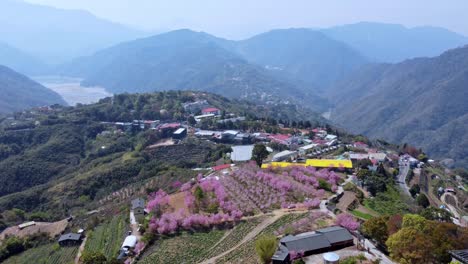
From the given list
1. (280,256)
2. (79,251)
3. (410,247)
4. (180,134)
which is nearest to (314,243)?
(280,256)

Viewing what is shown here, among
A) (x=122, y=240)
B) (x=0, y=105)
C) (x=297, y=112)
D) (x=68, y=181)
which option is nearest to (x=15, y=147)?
(x=68, y=181)

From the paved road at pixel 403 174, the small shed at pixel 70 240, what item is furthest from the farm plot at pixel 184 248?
the paved road at pixel 403 174

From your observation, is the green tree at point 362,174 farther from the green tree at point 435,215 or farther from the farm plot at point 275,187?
the green tree at point 435,215

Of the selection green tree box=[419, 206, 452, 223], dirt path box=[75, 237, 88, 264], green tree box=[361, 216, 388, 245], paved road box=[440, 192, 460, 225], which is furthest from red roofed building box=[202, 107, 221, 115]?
green tree box=[361, 216, 388, 245]

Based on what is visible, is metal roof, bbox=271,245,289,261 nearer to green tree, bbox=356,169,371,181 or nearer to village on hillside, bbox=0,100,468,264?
village on hillside, bbox=0,100,468,264

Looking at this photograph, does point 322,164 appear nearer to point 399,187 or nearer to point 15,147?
point 399,187
